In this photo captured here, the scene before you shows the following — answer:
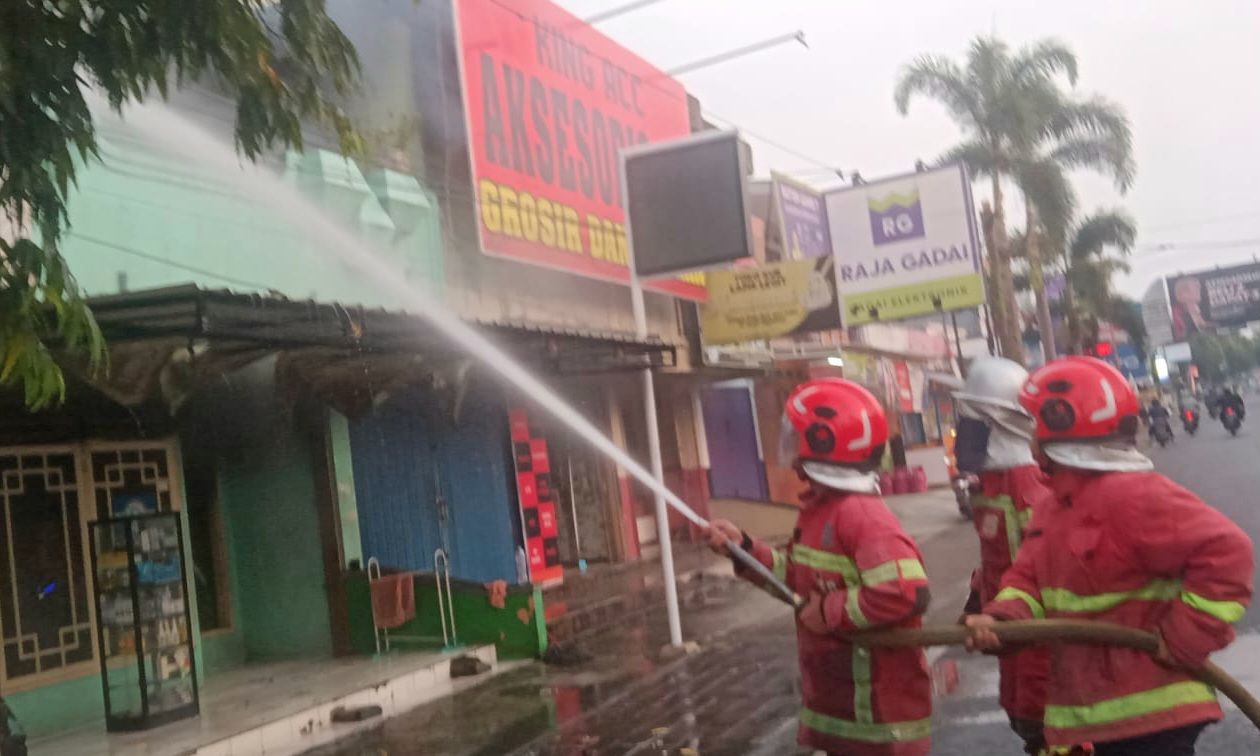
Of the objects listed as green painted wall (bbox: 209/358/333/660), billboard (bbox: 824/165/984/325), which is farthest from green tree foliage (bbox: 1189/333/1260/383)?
green painted wall (bbox: 209/358/333/660)

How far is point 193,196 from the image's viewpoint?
952 centimetres

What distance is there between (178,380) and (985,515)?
16.9ft

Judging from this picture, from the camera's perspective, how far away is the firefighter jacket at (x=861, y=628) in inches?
139

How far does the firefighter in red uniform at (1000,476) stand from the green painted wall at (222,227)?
577 centimetres

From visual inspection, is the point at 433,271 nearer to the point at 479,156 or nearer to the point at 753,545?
the point at 479,156

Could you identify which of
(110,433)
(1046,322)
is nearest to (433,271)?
(110,433)

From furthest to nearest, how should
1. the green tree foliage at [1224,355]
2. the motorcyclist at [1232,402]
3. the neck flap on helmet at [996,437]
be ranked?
the green tree foliage at [1224,355] < the motorcyclist at [1232,402] < the neck flap on helmet at [996,437]

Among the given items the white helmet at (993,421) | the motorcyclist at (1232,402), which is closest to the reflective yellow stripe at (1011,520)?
the white helmet at (993,421)

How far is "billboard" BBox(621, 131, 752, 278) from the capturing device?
10.4 metres

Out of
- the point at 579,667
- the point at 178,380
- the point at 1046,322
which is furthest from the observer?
the point at 1046,322

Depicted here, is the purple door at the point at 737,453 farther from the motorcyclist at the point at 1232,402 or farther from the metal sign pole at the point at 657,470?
the motorcyclist at the point at 1232,402

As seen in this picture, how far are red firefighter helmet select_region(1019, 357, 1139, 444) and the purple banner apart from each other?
55.9 ft

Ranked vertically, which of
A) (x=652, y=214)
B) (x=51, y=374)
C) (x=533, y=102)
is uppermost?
(x=533, y=102)

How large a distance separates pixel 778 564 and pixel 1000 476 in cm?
147
